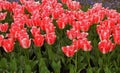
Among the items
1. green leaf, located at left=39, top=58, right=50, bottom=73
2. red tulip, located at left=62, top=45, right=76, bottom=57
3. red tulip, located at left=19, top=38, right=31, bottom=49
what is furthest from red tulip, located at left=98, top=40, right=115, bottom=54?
red tulip, located at left=19, top=38, right=31, bottom=49

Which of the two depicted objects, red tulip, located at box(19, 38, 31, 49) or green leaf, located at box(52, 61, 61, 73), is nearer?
green leaf, located at box(52, 61, 61, 73)

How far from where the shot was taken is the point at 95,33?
173 inches

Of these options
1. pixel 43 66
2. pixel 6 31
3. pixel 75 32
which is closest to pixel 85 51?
pixel 75 32

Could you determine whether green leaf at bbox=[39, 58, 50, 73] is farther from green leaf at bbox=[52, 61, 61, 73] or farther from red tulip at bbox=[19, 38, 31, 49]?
red tulip at bbox=[19, 38, 31, 49]

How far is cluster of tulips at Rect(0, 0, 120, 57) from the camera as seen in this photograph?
366cm

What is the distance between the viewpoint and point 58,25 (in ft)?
14.1

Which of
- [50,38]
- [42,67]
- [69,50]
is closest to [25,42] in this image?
[50,38]

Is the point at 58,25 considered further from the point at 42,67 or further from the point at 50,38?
the point at 42,67

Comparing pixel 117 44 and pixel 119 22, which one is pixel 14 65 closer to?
pixel 117 44

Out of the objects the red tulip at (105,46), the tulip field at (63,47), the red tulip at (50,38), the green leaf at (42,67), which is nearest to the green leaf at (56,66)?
the tulip field at (63,47)

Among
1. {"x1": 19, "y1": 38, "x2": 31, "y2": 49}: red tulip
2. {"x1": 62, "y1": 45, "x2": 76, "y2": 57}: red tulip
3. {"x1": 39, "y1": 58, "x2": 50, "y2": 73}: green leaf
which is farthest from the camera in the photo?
{"x1": 19, "y1": 38, "x2": 31, "y2": 49}: red tulip

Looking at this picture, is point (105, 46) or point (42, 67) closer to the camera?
point (42, 67)

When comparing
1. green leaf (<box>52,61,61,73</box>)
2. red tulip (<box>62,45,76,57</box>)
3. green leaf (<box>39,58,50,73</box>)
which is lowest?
green leaf (<box>52,61,61,73</box>)

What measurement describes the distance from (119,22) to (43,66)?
53.7 inches
